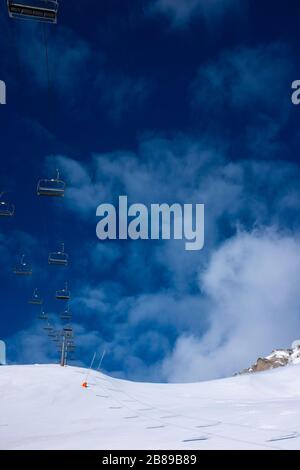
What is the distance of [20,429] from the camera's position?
17328mm

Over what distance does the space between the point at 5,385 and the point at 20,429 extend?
50.7ft

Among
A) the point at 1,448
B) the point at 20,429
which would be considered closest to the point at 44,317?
the point at 20,429

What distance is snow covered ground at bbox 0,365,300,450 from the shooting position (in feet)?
41.3

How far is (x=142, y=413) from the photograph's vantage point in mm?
20734

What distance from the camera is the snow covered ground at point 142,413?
12586 mm

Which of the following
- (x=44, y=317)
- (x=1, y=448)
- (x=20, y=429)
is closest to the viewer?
(x=1, y=448)

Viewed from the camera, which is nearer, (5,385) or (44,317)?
(5,385)
